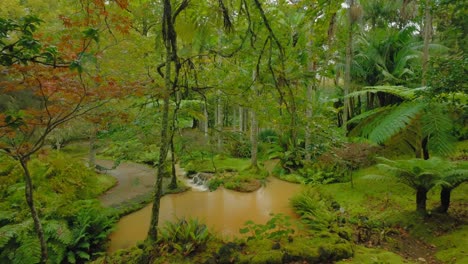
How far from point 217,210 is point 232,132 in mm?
2169

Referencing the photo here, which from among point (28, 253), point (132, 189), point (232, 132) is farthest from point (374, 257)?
point (132, 189)

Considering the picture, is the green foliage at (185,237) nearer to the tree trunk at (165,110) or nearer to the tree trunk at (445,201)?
the tree trunk at (165,110)

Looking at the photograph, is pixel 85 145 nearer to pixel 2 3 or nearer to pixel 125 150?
pixel 2 3

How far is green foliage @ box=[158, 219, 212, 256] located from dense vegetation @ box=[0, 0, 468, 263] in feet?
0.06

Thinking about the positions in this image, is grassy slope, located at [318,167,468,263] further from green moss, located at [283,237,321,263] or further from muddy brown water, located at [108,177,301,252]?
muddy brown water, located at [108,177,301,252]

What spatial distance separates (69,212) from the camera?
4.16 m

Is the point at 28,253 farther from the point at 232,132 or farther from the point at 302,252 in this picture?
the point at 302,252

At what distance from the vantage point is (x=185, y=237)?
3408 millimetres

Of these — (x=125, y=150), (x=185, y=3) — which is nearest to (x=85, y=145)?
(x=125, y=150)

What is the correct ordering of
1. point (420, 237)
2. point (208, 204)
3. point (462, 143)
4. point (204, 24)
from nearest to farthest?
→ point (204, 24) < point (420, 237) < point (208, 204) < point (462, 143)

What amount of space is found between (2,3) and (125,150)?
23.2 ft

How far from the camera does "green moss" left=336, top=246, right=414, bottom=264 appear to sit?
8.80ft

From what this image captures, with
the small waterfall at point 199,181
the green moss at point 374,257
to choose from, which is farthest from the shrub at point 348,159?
the green moss at point 374,257

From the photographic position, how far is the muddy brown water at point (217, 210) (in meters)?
4.47
